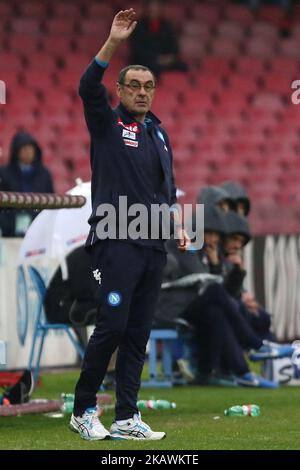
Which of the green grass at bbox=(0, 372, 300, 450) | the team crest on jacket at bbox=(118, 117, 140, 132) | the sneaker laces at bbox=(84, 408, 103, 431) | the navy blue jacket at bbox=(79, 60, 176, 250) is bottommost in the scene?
the green grass at bbox=(0, 372, 300, 450)

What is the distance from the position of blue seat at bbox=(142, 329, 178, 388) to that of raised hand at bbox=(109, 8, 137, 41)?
4.72m

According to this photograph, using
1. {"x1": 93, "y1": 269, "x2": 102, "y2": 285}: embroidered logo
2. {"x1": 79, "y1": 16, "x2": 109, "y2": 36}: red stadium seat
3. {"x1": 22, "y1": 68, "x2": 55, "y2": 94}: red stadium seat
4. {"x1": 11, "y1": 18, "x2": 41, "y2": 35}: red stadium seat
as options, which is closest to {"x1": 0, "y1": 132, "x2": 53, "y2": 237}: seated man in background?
{"x1": 22, "y1": 68, "x2": 55, "y2": 94}: red stadium seat

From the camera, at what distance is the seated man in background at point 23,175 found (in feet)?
43.3

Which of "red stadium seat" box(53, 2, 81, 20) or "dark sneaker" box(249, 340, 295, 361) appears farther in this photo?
"red stadium seat" box(53, 2, 81, 20)

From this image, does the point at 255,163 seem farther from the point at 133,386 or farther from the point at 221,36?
the point at 133,386

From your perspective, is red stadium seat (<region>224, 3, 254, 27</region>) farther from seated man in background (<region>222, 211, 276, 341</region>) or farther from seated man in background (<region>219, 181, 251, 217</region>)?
seated man in background (<region>222, 211, 276, 341</region>)

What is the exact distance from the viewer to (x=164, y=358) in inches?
444

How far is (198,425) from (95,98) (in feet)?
7.05

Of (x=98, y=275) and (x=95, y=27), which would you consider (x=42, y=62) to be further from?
(x=98, y=275)

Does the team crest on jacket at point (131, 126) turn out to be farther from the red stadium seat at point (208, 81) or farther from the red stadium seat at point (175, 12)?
the red stadium seat at point (175, 12)

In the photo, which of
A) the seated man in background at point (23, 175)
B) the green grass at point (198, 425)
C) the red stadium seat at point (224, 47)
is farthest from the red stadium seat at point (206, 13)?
the green grass at point (198, 425)

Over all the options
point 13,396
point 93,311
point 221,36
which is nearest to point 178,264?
point 93,311

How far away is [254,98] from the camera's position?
21.4 m

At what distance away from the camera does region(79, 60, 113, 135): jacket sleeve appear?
21.7 feet
